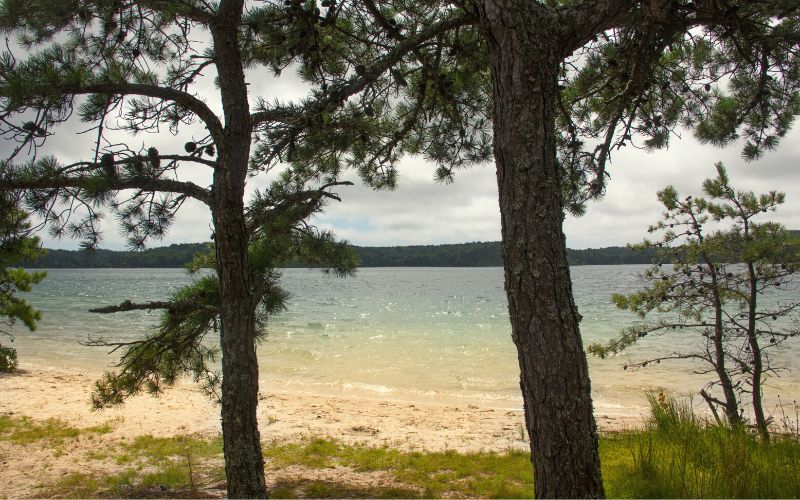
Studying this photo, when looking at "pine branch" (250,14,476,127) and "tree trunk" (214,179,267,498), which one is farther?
"tree trunk" (214,179,267,498)

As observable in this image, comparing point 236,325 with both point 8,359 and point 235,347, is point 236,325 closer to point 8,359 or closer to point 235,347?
point 235,347

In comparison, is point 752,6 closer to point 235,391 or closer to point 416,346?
point 235,391

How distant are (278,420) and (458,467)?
4344 millimetres

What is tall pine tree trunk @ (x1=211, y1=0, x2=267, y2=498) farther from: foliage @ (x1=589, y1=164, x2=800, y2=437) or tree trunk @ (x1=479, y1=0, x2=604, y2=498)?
foliage @ (x1=589, y1=164, x2=800, y2=437)

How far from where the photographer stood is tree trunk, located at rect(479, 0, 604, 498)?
2.20 metres

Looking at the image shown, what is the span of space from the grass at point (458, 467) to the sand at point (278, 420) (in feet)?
1.57

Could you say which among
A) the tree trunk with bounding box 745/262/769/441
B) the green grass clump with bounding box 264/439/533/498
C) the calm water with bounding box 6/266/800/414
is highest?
the tree trunk with bounding box 745/262/769/441

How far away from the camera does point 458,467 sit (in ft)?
20.0

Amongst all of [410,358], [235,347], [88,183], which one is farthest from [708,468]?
[410,358]

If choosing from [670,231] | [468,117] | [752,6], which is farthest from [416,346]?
[752,6]

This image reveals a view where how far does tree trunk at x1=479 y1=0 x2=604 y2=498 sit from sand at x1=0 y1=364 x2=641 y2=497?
5371 mm

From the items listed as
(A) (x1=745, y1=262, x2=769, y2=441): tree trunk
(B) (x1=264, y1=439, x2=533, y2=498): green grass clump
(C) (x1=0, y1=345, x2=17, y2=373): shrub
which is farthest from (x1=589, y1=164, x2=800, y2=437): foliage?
(C) (x1=0, y1=345, x2=17, y2=373): shrub

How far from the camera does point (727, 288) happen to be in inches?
226


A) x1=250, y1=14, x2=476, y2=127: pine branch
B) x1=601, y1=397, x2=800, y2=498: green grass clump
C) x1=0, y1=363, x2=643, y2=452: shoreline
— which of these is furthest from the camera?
x1=0, y1=363, x2=643, y2=452: shoreline
